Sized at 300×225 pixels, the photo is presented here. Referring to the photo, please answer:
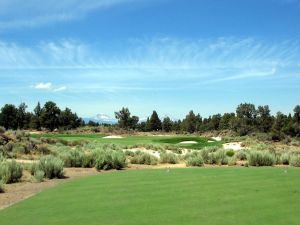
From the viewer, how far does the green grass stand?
9117mm

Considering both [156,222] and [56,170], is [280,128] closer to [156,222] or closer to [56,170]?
[56,170]

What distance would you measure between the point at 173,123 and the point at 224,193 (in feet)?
438

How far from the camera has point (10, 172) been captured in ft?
60.8

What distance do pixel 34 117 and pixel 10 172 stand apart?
93668 mm

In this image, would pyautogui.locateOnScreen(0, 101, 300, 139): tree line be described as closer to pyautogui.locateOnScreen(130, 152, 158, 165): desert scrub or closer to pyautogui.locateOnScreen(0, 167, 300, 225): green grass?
pyautogui.locateOnScreen(130, 152, 158, 165): desert scrub

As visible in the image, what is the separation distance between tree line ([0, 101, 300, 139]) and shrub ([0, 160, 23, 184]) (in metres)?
59.6

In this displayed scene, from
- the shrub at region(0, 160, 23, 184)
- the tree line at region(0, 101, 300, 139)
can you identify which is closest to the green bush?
the shrub at region(0, 160, 23, 184)

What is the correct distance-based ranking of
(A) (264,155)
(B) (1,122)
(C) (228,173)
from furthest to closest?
(B) (1,122) → (A) (264,155) → (C) (228,173)

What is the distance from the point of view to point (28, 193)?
582 inches

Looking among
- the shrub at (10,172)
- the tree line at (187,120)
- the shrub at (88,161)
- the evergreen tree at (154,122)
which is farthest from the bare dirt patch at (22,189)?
the evergreen tree at (154,122)

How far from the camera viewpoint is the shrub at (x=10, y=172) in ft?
60.1

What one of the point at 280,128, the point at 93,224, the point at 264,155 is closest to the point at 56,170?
the point at 93,224

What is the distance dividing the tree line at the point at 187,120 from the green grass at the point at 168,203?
6151 centimetres

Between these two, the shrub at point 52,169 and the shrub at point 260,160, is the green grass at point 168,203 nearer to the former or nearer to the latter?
the shrub at point 52,169
